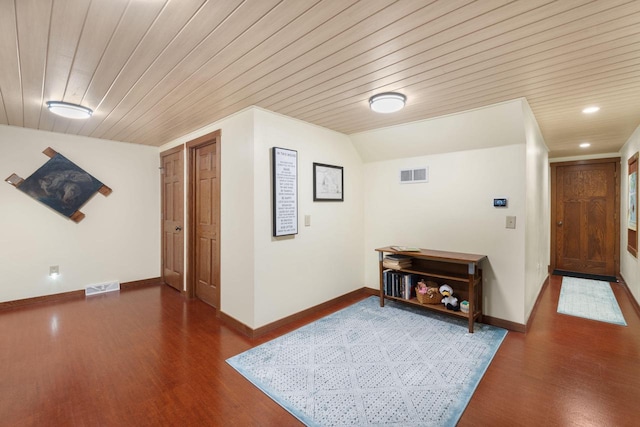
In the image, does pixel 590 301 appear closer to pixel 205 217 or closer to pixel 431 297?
pixel 431 297

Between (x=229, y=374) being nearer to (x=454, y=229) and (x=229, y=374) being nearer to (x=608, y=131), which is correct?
(x=454, y=229)

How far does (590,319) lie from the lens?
3320 mm

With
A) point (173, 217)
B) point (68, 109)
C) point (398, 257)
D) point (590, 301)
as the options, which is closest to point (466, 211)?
point (398, 257)

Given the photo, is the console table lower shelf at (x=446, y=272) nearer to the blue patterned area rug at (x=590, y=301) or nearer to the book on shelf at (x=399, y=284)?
the book on shelf at (x=399, y=284)

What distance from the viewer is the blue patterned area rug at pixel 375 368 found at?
72.9 inches

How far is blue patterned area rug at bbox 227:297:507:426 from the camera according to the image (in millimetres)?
1852

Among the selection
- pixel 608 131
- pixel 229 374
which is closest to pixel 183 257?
pixel 229 374

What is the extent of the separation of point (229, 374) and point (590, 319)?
3855mm

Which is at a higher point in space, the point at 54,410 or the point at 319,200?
the point at 319,200

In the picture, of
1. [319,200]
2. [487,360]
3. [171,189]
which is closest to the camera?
[487,360]

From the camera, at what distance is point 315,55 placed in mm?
1871

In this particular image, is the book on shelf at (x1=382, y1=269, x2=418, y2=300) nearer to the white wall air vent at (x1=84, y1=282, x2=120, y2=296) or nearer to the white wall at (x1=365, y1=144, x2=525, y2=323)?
the white wall at (x1=365, y1=144, x2=525, y2=323)

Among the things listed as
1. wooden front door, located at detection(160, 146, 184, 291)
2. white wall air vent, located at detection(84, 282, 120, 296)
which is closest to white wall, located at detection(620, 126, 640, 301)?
wooden front door, located at detection(160, 146, 184, 291)

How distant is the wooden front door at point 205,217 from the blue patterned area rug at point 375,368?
135cm
